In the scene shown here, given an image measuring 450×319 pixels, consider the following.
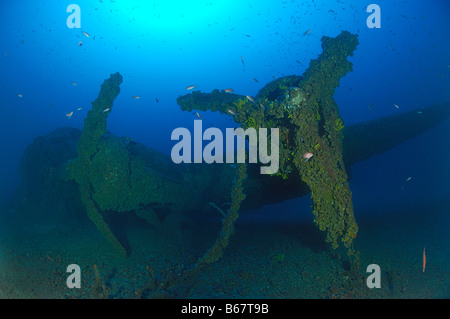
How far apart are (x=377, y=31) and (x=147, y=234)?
109322 mm

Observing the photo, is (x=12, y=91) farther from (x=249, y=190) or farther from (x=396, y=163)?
(x=396, y=163)

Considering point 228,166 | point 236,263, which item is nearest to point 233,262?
point 236,263

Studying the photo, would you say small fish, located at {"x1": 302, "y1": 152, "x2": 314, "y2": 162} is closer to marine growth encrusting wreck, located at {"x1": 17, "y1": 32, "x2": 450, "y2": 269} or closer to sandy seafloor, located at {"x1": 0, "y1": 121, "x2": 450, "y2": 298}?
marine growth encrusting wreck, located at {"x1": 17, "y1": 32, "x2": 450, "y2": 269}

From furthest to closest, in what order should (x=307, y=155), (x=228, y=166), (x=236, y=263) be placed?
(x=228, y=166), (x=236, y=263), (x=307, y=155)

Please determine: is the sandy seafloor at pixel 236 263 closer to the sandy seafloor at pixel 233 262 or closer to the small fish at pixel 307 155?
the sandy seafloor at pixel 233 262

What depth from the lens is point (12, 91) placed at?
3189 inches

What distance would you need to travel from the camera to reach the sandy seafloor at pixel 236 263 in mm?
5375

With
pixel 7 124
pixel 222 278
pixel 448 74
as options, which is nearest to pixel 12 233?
pixel 222 278

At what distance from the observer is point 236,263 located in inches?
263

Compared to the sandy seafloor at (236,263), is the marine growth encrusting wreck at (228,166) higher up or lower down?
higher up

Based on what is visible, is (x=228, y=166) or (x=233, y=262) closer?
(x=233, y=262)

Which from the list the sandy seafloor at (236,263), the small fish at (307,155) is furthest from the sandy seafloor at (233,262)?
the small fish at (307,155)

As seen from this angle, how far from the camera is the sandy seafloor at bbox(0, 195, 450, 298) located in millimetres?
5375

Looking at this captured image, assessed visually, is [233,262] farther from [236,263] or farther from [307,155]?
[307,155]
